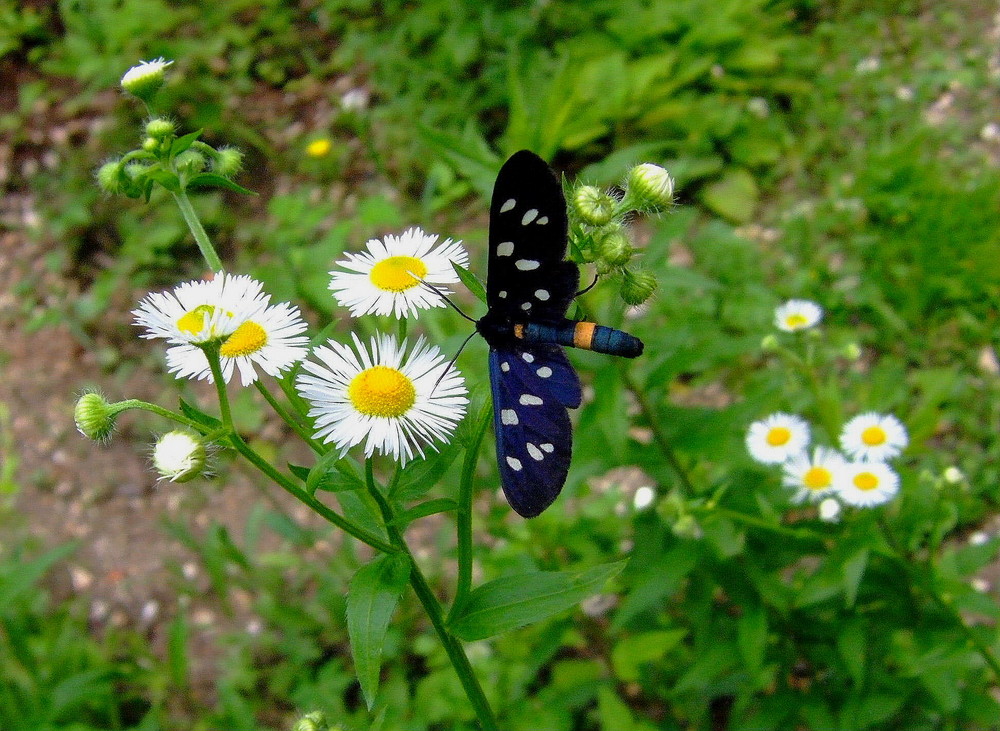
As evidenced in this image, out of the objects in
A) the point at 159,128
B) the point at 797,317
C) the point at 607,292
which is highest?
the point at 159,128

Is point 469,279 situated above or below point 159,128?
below

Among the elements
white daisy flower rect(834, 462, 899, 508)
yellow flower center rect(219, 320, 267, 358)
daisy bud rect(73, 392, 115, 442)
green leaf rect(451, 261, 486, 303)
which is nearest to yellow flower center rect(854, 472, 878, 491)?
white daisy flower rect(834, 462, 899, 508)

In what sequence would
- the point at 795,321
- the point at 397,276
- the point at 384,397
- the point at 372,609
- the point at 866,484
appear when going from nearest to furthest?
the point at 372,609
the point at 384,397
the point at 397,276
the point at 866,484
the point at 795,321

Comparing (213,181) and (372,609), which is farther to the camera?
(213,181)

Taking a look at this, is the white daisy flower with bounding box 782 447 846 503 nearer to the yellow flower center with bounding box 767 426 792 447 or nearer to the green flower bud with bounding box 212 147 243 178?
the yellow flower center with bounding box 767 426 792 447

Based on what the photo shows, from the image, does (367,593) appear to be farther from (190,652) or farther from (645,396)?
(190,652)

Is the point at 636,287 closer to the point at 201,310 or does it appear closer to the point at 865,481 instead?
Result: the point at 201,310

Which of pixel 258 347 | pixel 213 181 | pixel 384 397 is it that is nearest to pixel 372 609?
pixel 384 397

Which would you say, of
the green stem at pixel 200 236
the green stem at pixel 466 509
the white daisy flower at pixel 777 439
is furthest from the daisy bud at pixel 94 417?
the white daisy flower at pixel 777 439

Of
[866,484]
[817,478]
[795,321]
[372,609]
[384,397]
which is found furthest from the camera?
[795,321]
